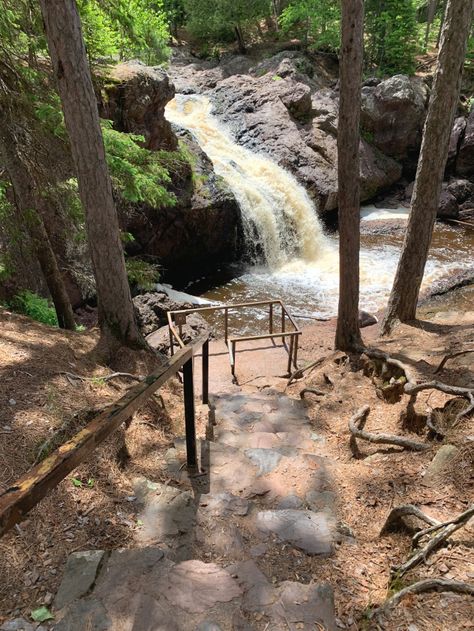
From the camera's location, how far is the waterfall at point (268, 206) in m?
15.4

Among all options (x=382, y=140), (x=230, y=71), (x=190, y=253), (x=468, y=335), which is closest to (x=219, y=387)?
(x=468, y=335)

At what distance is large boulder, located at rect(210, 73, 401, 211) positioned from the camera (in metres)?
17.7

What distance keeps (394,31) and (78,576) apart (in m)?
27.2

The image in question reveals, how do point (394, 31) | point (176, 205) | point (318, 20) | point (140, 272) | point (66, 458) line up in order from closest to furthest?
point (66, 458) → point (140, 272) → point (176, 205) → point (394, 31) → point (318, 20)

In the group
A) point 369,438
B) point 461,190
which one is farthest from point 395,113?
point 369,438

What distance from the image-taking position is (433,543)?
88.4 inches

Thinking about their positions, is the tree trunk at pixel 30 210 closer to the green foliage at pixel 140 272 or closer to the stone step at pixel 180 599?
the green foliage at pixel 140 272

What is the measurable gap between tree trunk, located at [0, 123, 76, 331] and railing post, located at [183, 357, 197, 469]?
4389 mm

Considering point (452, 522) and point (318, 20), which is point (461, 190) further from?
point (452, 522)

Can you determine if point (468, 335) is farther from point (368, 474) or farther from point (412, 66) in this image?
point (412, 66)

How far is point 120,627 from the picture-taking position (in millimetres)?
1849

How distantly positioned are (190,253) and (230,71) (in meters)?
14.9

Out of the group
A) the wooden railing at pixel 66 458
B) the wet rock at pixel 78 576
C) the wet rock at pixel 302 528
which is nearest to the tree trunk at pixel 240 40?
the wooden railing at pixel 66 458

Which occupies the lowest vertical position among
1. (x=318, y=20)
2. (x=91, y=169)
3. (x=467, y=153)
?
(x=91, y=169)
